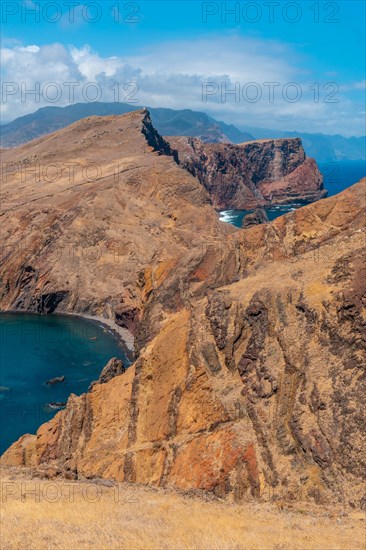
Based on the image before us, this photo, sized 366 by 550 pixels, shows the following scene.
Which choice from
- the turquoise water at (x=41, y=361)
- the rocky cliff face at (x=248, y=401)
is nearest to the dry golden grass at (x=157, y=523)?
the rocky cliff face at (x=248, y=401)

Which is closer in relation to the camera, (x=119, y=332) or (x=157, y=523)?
(x=157, y=523)

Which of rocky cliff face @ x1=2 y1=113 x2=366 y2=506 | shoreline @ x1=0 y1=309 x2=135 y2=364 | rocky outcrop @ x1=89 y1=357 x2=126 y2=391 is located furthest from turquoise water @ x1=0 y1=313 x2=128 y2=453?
rocky cliff face @ x1=2 y1=113 x2=366 y2=506

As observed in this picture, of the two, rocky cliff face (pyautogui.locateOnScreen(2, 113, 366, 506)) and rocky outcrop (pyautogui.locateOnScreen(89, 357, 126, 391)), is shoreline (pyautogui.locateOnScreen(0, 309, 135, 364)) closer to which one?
rocky outcrop (pyautogui.locateOnScreen(89, 357, 126, 391))

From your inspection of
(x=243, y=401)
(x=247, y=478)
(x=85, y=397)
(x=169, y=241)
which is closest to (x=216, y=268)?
(x=85, y=397)

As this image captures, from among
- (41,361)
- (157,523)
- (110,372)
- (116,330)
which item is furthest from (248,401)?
(116,330)

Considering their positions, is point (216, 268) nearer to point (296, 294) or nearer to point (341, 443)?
point (296, 294)

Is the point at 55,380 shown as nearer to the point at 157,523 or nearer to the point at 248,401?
the point at 248,401
